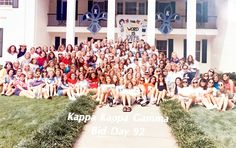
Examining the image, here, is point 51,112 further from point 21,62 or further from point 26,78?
point 21,62

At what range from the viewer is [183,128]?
920 centimetres

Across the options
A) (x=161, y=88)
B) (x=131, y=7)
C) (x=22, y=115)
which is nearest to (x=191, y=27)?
(x=131, y=7)

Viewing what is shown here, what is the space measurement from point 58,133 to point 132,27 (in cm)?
1599

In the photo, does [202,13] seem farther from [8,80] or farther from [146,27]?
[8,80]

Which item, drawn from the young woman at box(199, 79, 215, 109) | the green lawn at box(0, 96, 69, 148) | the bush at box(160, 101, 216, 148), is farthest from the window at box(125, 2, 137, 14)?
the bush at box(160, 101, 216, 148)

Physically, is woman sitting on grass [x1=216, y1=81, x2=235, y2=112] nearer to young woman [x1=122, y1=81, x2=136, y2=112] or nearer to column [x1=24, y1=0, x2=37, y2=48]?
young woman [x1=122, y1=81, x2=136, y2=112]

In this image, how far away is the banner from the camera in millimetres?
23906

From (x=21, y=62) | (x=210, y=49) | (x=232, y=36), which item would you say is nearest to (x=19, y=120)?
(x=21, y=62)

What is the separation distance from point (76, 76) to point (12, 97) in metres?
2.04

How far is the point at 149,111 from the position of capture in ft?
35.5

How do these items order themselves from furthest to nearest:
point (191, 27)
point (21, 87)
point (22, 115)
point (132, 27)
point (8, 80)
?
point (132, 27)
point (191, 27)
point (8, 80)
point (21, 87)
point (22, 115)

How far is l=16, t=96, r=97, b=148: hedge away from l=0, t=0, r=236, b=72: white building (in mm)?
12002

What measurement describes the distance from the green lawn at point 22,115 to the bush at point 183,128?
2.87 m

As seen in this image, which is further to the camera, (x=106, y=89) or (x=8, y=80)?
(x=8, y=80)
